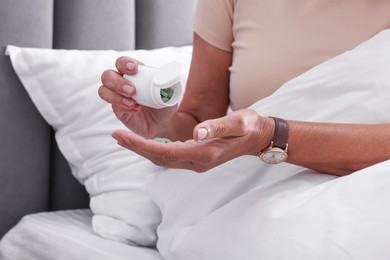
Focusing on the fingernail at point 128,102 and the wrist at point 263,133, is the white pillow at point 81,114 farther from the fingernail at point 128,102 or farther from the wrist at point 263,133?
the wrist at point 263,133

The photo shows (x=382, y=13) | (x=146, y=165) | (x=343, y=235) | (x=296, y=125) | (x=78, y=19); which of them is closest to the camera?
(x=343, y=235)

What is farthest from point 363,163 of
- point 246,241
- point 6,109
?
point 6,109

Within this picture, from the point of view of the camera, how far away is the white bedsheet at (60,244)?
1070 millimetres

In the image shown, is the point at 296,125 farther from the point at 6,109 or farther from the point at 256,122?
the point at 6,109

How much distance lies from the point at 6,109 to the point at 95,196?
265mm

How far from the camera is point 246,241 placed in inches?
32.7

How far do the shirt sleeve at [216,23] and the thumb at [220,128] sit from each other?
0.50m

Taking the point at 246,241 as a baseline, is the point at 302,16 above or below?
above

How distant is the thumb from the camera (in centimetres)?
75

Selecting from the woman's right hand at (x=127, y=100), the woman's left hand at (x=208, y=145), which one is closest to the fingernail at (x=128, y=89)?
the woman's right hand at (x=127, y=100)

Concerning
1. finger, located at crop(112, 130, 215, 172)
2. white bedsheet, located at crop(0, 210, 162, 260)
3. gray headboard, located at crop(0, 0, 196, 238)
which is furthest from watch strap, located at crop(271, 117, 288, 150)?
gray headboard, located at crop(0, 0, 196, 238)

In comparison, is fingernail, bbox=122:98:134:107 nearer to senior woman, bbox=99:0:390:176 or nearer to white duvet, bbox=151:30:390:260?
senior woman, bbox=99:0:390:176

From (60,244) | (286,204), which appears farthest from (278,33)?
(60,244)

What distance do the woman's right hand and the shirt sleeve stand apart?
0.25 meters
